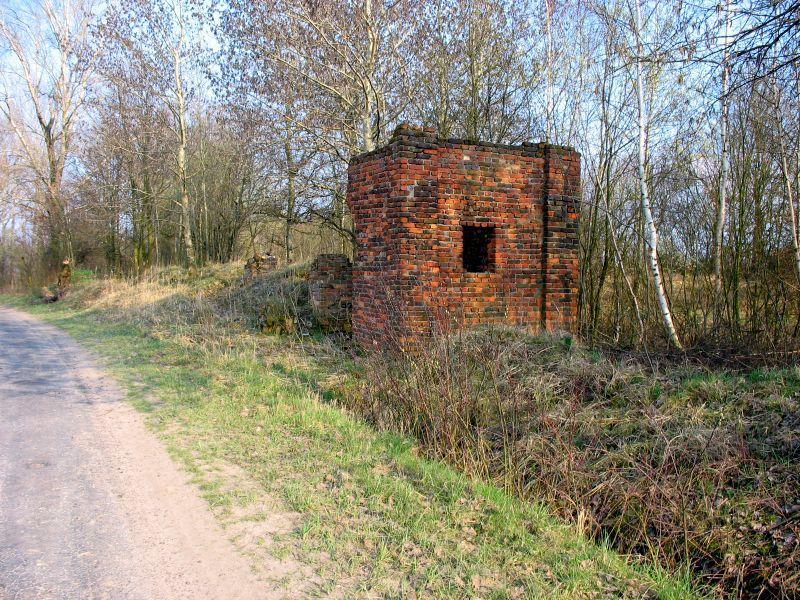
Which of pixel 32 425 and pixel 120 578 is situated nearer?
pixel 120 578

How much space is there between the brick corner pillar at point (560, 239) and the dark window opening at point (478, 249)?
96 centimetres

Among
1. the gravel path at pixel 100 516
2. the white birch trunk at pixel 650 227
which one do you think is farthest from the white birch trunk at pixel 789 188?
the gravel path at pixel 100 516

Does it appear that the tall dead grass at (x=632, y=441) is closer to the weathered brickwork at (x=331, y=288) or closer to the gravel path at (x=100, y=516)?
the gravel path at (x=100, y=516)

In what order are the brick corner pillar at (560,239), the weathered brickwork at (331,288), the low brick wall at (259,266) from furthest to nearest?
the low brick wall at (259,266)
the weathered brickwork at (331,288)
the brick corner pillar at (560,239)

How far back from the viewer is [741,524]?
4.28 metres

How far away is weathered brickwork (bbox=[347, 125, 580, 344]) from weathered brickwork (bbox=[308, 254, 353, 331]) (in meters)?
1.73

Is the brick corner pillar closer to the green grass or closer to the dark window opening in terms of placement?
the dark window opening

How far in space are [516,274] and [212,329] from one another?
6.34 meters

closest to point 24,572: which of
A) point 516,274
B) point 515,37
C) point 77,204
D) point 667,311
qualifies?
point 516,274

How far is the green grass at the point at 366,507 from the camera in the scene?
3.25 metres

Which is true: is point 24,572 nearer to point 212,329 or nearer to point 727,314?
point 212,329

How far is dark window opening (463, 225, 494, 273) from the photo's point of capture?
930 centimetres

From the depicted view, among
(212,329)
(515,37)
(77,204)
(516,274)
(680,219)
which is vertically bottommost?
(212,329)

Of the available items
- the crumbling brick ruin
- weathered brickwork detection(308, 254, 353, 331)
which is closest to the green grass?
weathered brickwork detection(308, 254, 353, 331)
